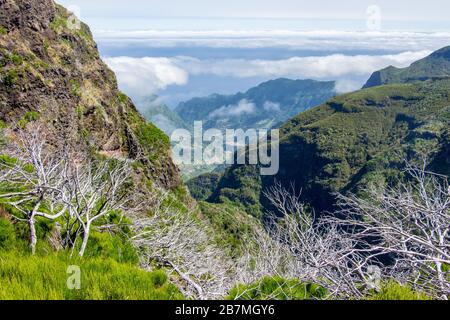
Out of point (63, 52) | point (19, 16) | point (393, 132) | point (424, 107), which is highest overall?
point (19, 16)

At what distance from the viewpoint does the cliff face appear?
3900 cm

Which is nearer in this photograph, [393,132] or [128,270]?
[128,270]

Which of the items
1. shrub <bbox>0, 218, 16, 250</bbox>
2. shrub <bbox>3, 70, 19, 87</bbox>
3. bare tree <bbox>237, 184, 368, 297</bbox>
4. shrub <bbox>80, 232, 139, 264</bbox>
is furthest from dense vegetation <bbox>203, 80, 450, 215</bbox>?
shrub <bbox>0, 218, 16, 250</bbox>

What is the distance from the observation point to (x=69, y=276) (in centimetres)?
360

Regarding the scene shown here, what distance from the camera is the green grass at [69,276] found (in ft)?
10.8

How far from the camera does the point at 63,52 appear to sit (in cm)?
5003

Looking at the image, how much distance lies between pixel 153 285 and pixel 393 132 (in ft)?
630

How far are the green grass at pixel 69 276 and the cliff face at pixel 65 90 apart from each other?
85.6ft

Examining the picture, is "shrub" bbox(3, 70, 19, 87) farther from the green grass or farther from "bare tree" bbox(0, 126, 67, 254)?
the green grass

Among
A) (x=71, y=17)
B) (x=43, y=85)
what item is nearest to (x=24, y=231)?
(x=43, y=85)

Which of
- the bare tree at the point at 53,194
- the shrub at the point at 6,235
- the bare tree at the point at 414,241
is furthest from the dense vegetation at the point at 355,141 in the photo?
the shrub at the point at 6,235

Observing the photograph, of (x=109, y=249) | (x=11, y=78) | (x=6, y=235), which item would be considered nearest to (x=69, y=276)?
(x=6, y=235)

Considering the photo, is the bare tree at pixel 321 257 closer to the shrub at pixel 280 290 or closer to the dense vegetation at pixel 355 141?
the shrub at pixel 280 290

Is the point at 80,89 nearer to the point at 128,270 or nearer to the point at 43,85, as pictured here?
the point at 43,85
